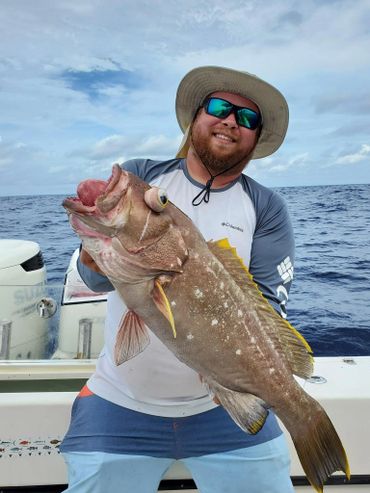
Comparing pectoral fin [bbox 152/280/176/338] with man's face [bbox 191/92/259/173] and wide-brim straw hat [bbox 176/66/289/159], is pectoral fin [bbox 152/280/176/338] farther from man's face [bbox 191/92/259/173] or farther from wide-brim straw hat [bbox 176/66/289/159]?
wide-brim straw hat [bbox 176/66/289/159]

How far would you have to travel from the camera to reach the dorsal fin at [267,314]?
7.38 ft

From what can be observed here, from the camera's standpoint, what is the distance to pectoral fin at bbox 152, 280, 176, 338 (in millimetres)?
1887

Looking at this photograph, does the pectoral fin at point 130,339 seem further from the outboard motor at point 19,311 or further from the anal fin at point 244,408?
the outboard motor at point 19,311

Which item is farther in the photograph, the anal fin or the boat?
the boat

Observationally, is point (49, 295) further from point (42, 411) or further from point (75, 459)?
point (75, 459)

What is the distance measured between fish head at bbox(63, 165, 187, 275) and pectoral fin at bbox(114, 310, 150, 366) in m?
0.31

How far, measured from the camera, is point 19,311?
3.71m

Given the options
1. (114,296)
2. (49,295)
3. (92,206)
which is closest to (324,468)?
(114,296)

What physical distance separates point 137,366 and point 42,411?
2.44ft

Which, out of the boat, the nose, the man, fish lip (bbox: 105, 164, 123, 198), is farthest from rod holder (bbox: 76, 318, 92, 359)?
fish lip (bbox: 105, 164, 123, 198)

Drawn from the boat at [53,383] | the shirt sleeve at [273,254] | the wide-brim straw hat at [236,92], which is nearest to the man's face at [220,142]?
the wide-brim straw hat at [236,92]

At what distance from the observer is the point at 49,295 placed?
3840 millimetres

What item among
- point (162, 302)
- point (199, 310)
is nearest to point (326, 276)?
point (199, 310)

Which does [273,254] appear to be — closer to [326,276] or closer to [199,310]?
[199,310]
